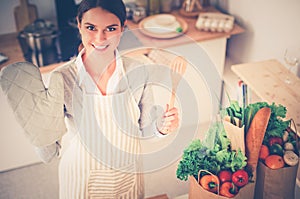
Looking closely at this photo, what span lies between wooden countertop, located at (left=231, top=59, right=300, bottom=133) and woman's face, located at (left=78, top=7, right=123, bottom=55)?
0.86 metres

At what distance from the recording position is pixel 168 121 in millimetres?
1210

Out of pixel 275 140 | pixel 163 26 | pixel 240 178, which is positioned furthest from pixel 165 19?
pixel 240 178

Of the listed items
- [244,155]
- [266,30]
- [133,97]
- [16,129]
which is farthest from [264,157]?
[16,129]

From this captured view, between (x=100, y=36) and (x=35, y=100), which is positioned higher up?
(x=100, y=36)

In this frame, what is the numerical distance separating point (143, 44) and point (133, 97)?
985 millimetres

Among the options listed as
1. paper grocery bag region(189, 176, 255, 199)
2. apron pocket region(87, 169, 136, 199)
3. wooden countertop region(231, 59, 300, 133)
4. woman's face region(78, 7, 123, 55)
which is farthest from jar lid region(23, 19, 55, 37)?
paper grocery bag region(189, 176, 255, 199)

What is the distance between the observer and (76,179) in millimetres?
1389

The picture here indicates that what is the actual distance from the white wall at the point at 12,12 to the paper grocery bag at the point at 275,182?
60.6 inches

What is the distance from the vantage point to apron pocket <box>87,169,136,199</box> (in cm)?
138

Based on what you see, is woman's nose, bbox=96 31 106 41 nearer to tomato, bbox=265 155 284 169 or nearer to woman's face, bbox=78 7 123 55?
woman's face, bbox=78 7 123 55

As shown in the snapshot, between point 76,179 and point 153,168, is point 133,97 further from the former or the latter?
point 153,168

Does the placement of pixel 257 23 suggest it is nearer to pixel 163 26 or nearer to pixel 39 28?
pixel 163 26

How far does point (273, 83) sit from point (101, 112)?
92cm

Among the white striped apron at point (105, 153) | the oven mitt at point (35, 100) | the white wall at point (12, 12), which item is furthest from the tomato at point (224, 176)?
the white wall at point (12, 12)
